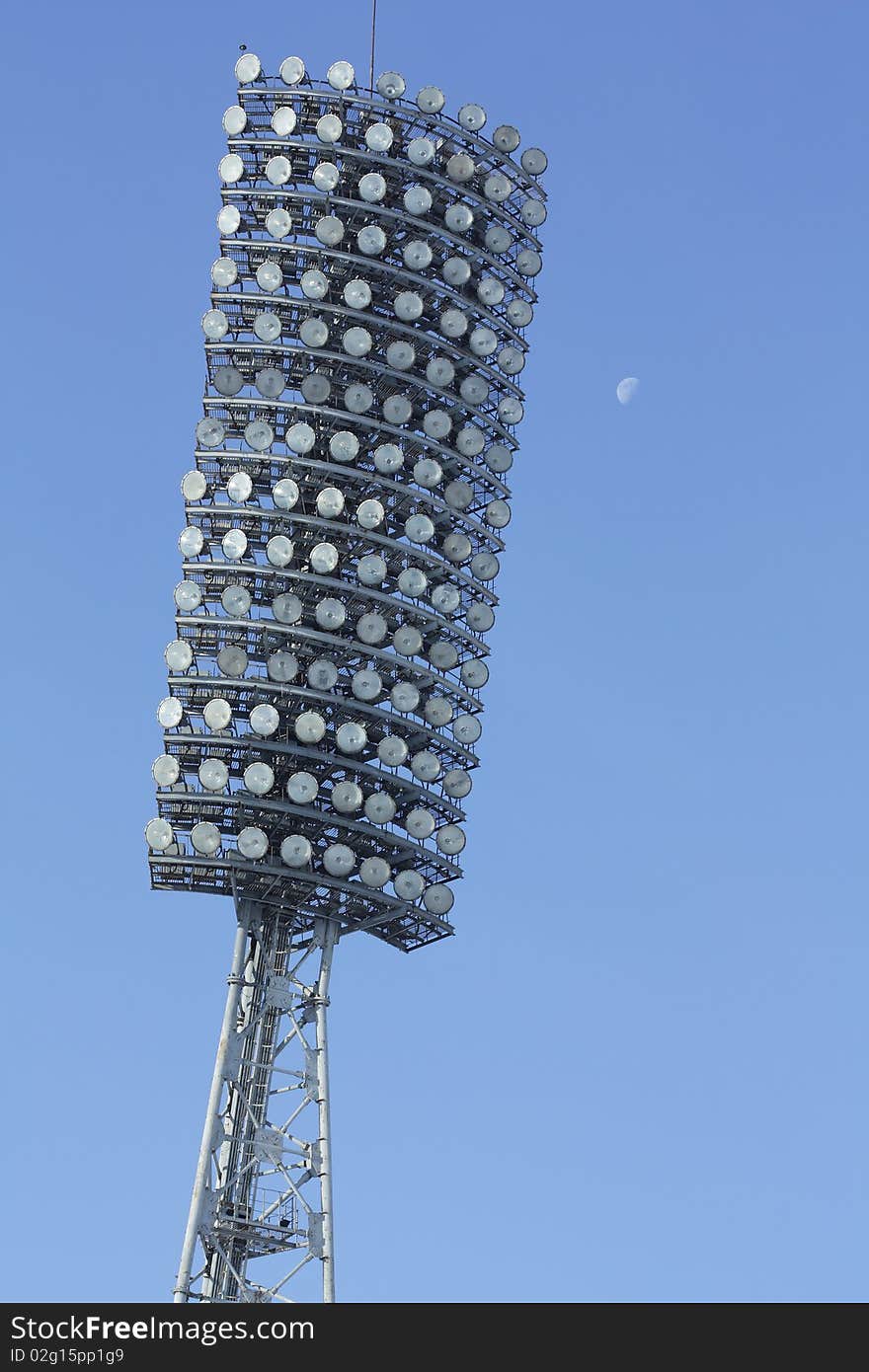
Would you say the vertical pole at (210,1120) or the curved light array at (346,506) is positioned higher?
the curved light array at (346,506)

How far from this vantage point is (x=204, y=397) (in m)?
107

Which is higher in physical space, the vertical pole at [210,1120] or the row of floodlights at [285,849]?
the row of floodlights at [285,849]

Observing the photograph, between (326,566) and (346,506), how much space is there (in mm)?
3517

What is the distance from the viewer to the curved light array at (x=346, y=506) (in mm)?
102812

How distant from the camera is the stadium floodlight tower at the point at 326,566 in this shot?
101938 mm

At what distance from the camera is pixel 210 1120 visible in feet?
327

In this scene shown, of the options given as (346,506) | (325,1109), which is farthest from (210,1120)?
(346,506)

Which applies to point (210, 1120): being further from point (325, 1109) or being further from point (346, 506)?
point (346, 506)

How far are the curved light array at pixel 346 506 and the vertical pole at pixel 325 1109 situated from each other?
149 cm

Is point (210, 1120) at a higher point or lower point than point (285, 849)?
lower

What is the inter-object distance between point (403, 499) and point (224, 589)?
8.50 meters

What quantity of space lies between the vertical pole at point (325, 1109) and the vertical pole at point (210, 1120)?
304 cm

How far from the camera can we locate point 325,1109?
101750 millimetres
